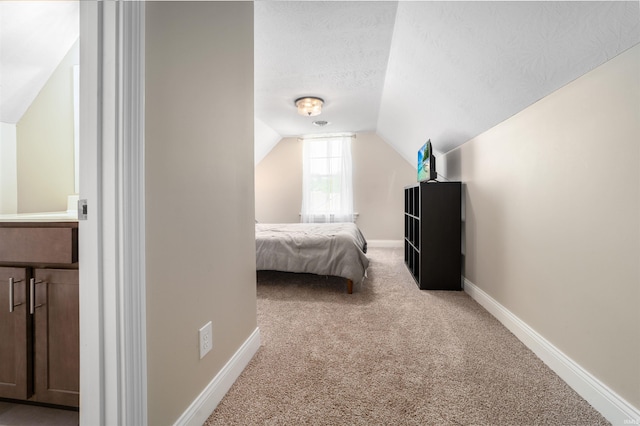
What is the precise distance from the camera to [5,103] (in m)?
1.47

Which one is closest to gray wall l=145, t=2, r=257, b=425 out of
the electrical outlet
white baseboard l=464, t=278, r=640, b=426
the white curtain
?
the electrical outlet

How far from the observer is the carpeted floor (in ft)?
3.76

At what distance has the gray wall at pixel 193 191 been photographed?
2.91ft

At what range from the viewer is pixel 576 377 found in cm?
129

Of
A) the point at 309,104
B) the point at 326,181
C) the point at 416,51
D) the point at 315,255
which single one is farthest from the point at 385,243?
the point at 416,51

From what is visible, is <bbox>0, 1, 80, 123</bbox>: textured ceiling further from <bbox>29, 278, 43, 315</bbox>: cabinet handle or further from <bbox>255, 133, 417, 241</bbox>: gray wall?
<bbox>255, 133, 417, 241</bbox>: gray wall

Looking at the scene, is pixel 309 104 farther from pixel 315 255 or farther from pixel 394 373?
pixel 394 373

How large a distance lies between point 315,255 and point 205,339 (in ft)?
5.55

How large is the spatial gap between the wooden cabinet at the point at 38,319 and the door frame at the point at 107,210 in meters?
0.37

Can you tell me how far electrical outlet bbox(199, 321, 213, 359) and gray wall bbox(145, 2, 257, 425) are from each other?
1.0 inches

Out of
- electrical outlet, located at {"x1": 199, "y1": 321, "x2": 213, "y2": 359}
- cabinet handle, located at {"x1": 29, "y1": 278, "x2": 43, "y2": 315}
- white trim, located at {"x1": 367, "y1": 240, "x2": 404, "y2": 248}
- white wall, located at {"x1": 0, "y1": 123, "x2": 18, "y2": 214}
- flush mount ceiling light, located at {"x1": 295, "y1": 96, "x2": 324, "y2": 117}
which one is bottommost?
white trim, located at {"x1": 367, "y1": 240, "x2": 404, "y2": 248}

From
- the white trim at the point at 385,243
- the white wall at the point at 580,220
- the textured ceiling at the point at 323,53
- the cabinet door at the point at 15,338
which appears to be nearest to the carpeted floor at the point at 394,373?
the white wall at the point at 580,220

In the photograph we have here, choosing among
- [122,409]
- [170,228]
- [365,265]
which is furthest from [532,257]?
[122,409]

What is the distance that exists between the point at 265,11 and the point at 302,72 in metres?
0.92
